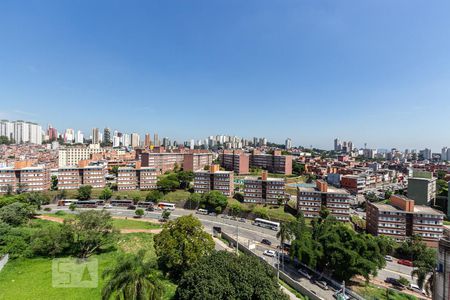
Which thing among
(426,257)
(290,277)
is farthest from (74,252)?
(426,257)

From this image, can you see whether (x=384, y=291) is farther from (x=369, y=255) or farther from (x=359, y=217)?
(x=359, y=217)

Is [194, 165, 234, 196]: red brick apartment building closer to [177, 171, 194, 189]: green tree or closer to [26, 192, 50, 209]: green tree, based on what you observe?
[177, 171, 194, 189]: green tree

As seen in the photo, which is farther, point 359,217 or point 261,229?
point 359,217

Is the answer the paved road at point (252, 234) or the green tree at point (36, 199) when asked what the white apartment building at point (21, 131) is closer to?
the green tree at point (36, 199)

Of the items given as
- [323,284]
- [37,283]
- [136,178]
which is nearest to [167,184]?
[136,178]

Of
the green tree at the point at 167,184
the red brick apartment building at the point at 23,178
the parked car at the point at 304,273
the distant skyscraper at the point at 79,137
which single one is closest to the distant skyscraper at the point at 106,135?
the distant skyscraper at the point at 79,137

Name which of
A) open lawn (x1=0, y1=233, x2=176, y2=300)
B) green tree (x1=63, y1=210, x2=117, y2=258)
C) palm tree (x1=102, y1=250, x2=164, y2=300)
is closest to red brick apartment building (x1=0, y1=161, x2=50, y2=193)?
open lawn (x1=0, y1=233, x2=176, y2=300)
